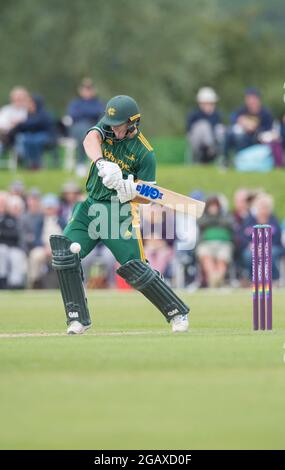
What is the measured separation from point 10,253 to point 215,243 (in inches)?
136

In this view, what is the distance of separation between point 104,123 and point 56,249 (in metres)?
1.24

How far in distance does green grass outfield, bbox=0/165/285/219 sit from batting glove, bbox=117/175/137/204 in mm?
14409

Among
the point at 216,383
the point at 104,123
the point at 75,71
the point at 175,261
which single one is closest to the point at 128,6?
the point at 75,71

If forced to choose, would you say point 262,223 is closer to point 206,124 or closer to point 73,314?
point 206,124

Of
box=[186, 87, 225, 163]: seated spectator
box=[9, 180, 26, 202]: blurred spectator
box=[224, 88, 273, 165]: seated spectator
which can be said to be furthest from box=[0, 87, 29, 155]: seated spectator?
box=[224, 88, 273, 165]: seated spectator

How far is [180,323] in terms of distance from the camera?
13.1 m

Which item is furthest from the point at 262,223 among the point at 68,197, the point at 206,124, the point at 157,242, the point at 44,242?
the point at 206,124

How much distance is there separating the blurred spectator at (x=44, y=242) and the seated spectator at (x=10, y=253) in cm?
18

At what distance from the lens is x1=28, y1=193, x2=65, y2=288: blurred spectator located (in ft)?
78.9

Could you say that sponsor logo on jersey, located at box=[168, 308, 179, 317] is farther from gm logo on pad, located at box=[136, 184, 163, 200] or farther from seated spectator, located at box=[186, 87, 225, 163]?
seated spectator, located at box=[186, 87, 225, 163]

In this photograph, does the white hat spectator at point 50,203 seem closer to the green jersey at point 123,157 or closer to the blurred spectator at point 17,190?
the blurred spectator at point 17,190

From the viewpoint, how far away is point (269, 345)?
11625mm

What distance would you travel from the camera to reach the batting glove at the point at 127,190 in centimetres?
1256

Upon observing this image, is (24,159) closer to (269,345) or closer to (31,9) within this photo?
(269,345)
